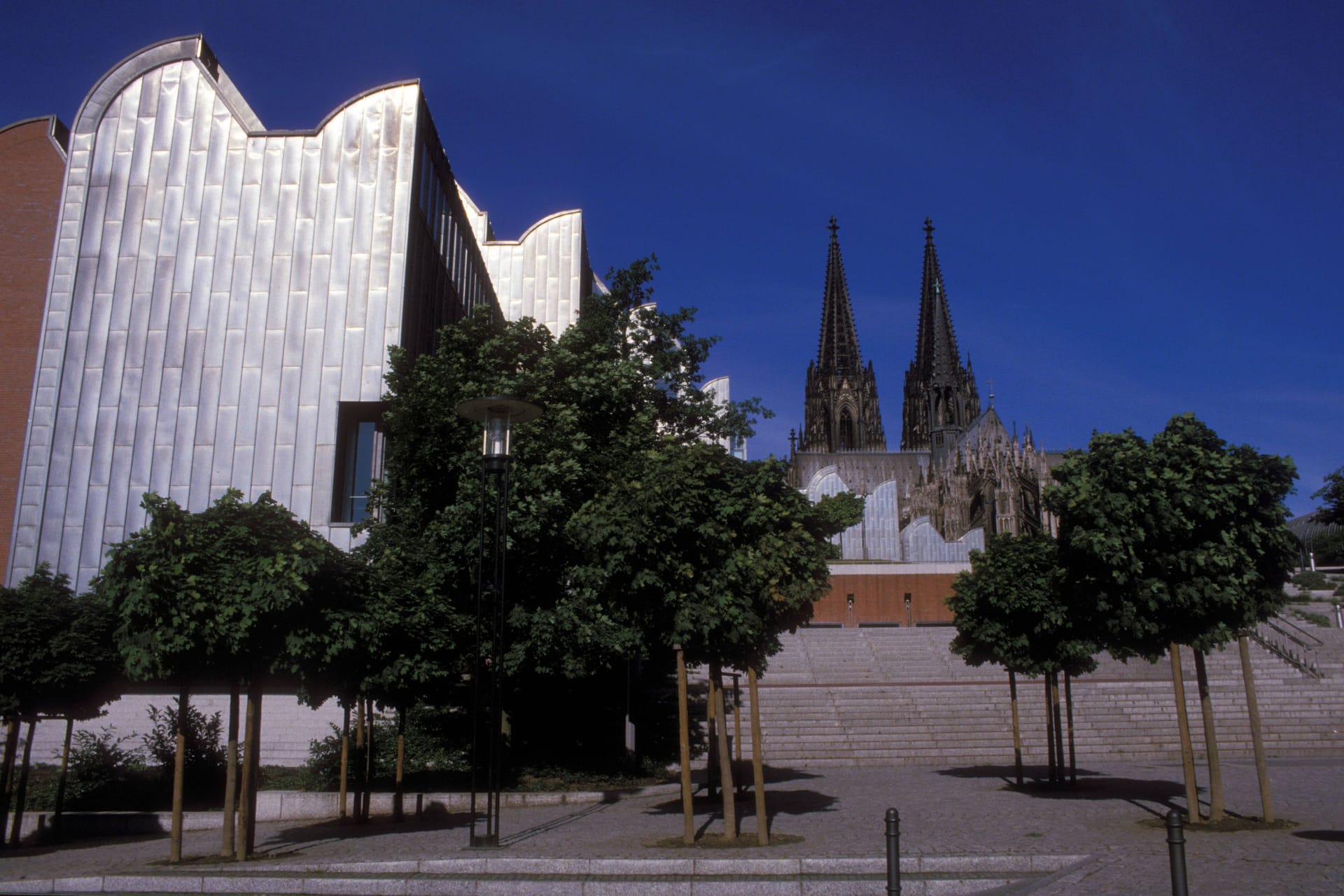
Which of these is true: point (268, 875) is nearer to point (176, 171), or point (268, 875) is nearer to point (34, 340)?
point (176, 171)

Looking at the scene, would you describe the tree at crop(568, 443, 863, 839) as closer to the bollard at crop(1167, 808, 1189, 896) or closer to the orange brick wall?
the bollard at crop(1167, 808, 1189, 896)

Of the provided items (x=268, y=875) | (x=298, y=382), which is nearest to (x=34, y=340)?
(x=298, y=382)

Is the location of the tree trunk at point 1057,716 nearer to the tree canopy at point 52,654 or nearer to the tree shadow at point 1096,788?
the tree shadow at point 1096,788

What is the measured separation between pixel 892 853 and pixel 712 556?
186 inches

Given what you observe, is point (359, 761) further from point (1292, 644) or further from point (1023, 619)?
point (1292, 644)

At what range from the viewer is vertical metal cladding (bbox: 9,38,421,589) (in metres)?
25.8

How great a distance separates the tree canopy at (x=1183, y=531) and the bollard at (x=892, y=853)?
5.84m

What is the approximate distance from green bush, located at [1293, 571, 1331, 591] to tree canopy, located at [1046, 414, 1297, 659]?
157 ft

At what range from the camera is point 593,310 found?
26.5 m

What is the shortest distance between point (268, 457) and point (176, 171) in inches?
351

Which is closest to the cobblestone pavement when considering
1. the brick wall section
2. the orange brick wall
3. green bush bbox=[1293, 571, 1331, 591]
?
the brick wall section

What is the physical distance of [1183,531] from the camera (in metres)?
11.6

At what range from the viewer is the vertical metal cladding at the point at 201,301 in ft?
84.6

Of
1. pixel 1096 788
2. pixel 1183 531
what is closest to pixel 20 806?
pixel 1183 531
